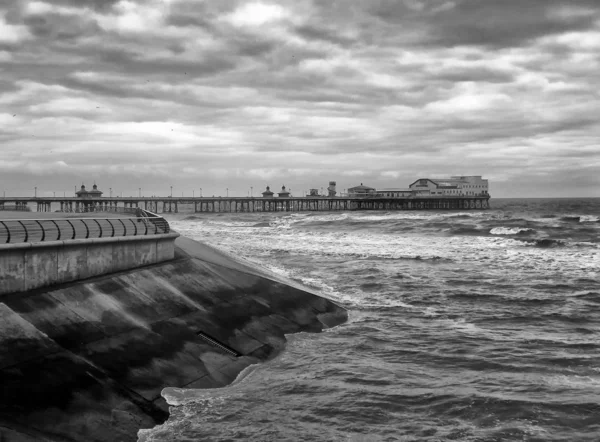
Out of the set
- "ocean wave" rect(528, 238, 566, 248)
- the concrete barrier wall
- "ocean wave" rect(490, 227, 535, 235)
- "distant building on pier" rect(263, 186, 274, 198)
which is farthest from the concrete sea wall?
"distant building on pier" rect(263, 186, 274, 198)

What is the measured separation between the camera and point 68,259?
1694cm

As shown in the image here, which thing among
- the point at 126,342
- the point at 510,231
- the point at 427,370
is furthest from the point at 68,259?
the point at 510,231

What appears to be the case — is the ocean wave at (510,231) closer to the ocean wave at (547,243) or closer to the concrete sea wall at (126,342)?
the ocean wave at (547,243)

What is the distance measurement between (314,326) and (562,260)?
2554cm

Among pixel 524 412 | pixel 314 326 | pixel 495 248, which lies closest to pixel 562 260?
pixel 495 248

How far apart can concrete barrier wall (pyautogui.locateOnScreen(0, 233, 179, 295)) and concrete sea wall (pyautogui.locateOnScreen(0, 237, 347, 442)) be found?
1.21 ft

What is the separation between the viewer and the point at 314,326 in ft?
66.6

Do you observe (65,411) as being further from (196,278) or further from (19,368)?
(196,278)

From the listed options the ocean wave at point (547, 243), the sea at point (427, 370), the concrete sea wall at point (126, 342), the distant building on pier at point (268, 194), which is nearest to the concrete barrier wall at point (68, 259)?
the concrete sea wall at point (126, 342)

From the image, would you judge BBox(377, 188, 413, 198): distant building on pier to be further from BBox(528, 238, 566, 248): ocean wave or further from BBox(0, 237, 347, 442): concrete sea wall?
BBox(0, 237, 347, 442): concrete sea wall

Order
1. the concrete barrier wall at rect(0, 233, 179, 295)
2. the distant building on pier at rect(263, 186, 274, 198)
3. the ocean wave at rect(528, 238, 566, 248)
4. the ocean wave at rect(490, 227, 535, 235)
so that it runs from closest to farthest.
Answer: the concrete barrier wall at rect(0, 233, 179, 295), the ocean wave at rect(528, 238, 566, 248), the ocean wave at rect(490, 227, 535, 235), the distant building on pier at rect(263, 186, 274, 198)

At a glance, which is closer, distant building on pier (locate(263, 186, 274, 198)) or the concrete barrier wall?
the concrete barrier wall

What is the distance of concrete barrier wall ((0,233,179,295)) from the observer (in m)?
14.9

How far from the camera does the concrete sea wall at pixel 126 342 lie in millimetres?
10914
